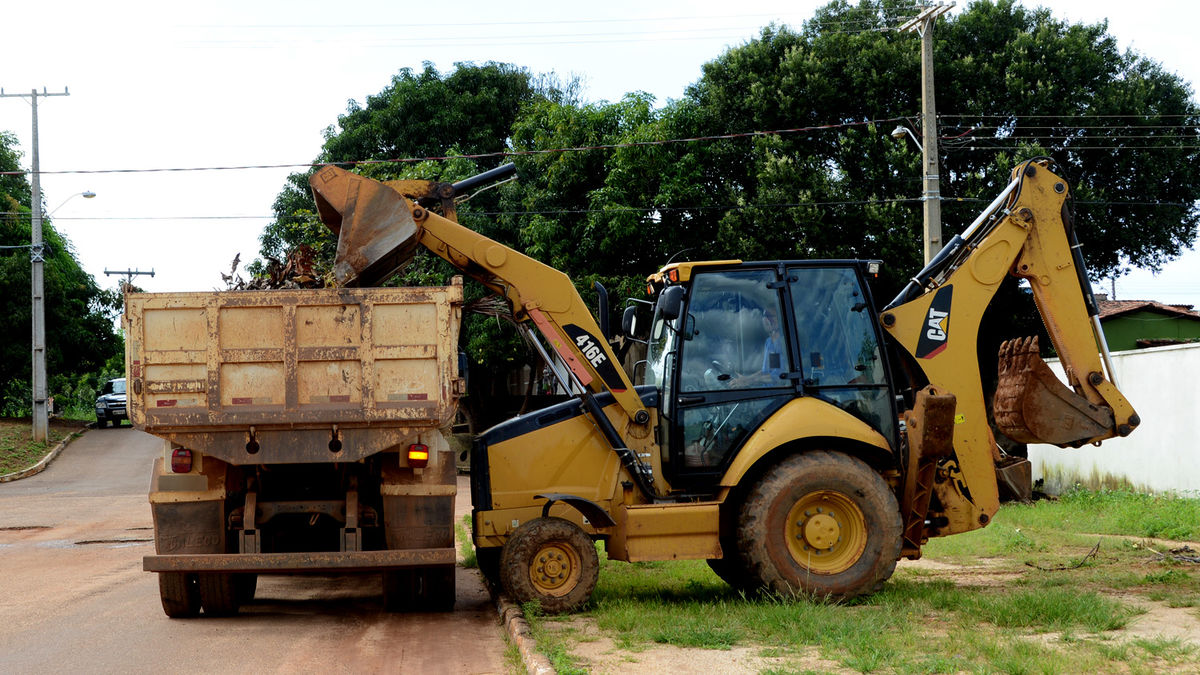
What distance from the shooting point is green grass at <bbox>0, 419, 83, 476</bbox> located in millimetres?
30969

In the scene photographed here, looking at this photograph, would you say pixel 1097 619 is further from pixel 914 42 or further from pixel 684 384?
pixel 914 42

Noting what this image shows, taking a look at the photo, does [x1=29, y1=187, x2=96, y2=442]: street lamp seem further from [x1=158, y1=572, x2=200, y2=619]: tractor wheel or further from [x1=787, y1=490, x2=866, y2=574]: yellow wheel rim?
[x1=787, y1=490, x2=866, y2=574]: yellow wheel rim

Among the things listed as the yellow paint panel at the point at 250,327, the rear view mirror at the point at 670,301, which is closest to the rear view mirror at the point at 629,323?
the rear view mirror at the point at 670,301

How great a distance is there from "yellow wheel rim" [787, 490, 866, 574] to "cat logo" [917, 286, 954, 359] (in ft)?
5.20

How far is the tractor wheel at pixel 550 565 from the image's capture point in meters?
9.14

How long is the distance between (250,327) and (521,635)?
123 inches

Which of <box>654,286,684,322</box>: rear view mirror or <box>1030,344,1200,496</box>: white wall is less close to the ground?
<box>654,286,684,322</box>: rear view mirror

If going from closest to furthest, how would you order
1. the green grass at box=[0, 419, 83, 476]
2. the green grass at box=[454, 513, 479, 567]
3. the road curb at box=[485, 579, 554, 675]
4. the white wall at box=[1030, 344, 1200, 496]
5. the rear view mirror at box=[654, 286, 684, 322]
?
the road curb at box=[485, 579, 554, 675]
the rear view mirror at box=[654, 286, 684, 322]
the green grass at box=[454, 513, 479, 567]
the white wall at box=[1030, 344, 1200, 496]
the green grass at box=[0, 419, 83, 476]

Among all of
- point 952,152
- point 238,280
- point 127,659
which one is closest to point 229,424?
point 127,659

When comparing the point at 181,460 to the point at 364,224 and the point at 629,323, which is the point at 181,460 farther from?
the point at 629,323

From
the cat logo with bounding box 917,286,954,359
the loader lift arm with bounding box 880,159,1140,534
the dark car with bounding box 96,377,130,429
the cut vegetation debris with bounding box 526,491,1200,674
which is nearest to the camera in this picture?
the cut vegetation debris with bounding box 526,491,1200,674

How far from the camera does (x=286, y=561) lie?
8867mm

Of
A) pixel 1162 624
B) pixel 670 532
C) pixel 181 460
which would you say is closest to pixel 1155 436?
pixel 1162 624

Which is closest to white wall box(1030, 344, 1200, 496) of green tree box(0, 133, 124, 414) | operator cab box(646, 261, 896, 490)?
operator cab box(646, 261, 896, 490)
